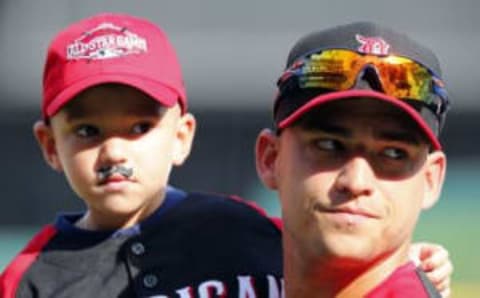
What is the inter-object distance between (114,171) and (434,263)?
682mm

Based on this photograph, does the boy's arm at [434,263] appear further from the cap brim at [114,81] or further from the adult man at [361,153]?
the cap brim at [114,81]

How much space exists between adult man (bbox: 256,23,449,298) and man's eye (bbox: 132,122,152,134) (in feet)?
2.02

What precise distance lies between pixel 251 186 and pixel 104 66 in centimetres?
332

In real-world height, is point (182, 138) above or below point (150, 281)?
above

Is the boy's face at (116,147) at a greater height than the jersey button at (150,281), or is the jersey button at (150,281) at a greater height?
the boy's face at (116,147)

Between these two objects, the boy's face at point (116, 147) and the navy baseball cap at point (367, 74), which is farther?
the boy's face at point (116, 147)

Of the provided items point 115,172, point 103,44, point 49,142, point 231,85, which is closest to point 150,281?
point 115,172

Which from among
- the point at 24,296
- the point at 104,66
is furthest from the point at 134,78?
the point at 24,296

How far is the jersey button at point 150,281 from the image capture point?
274 centimetres

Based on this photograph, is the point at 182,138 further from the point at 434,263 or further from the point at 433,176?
the point at 433,176

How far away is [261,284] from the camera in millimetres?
2652

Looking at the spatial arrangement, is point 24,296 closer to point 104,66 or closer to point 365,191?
point 104,66

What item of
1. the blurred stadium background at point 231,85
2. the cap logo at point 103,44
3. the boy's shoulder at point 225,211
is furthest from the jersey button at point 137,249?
the blurred stadium background at point 231,85

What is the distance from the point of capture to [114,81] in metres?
2.77
